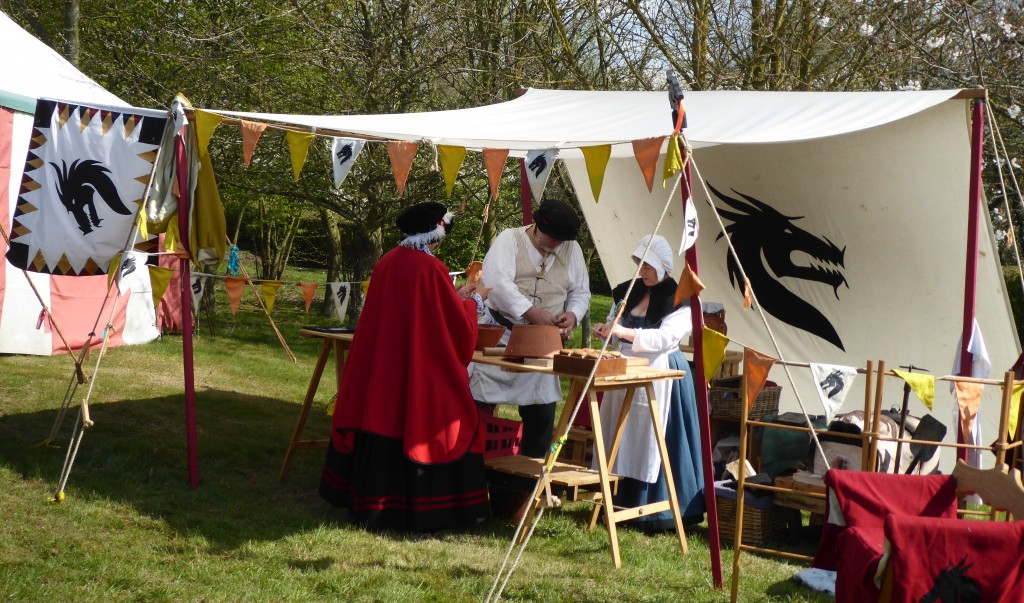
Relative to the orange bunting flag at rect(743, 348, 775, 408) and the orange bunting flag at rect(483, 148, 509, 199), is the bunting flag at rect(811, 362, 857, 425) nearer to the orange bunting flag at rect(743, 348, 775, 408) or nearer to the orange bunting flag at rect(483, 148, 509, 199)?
the orange bunting flag at rect(743, 348, 775, 408)

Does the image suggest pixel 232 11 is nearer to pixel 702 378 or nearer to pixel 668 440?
pixel 668 440

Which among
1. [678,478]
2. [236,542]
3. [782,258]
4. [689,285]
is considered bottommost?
[236,542]

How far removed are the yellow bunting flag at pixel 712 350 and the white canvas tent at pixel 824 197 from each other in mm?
1179

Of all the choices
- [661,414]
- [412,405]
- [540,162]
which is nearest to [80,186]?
[412,405]

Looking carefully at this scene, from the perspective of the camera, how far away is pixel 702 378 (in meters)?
3.65

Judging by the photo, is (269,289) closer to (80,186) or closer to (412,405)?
(80,186)

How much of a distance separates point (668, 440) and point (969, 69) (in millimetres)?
5132

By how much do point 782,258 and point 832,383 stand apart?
104 inches

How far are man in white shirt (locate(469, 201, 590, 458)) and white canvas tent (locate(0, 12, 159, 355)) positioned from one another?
2.60 m

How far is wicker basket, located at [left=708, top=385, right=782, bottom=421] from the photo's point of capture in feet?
17.4

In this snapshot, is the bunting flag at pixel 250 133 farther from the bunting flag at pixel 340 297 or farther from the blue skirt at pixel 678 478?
the blue skirt at pixel 678 478

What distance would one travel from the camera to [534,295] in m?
5.12

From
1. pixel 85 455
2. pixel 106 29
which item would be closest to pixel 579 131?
pixel 85 455

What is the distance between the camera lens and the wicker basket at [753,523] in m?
4.51
